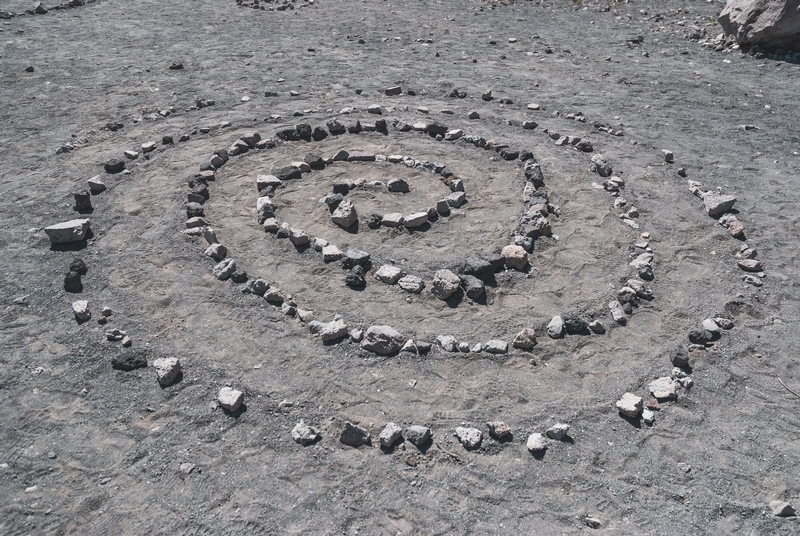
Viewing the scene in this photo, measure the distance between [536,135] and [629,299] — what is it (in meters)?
5.46

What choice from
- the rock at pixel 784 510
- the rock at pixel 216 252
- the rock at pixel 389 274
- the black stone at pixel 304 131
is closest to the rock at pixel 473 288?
the rock at pixel 389 274

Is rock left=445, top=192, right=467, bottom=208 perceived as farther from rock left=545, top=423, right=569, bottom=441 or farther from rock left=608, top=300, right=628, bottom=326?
rock left=545, top=423, right=569, bottom=441

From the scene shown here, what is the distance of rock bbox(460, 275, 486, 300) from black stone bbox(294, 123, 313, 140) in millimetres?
5660

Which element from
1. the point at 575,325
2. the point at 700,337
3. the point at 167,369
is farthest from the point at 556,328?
the point at 167,369

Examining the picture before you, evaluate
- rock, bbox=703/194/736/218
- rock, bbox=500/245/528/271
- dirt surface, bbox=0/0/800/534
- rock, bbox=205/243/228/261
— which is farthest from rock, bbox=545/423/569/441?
rock, bbox=703/194/736/218

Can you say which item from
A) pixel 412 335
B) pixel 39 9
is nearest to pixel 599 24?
pixel 412 335

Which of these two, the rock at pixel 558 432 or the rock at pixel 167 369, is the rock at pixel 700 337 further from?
the rock at pixel 167 369

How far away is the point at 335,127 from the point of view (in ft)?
42.2

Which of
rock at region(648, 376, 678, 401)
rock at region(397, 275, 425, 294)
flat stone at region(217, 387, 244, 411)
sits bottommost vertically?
flat stone at region(217, 387, 244, 411)

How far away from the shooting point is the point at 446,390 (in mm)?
6953

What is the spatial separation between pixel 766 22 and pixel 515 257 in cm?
1242

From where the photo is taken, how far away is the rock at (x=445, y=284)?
8.32m

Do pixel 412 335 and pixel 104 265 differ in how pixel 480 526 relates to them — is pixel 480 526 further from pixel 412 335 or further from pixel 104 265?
pixel 104 265

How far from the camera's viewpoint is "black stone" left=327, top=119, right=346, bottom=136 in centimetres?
1285
